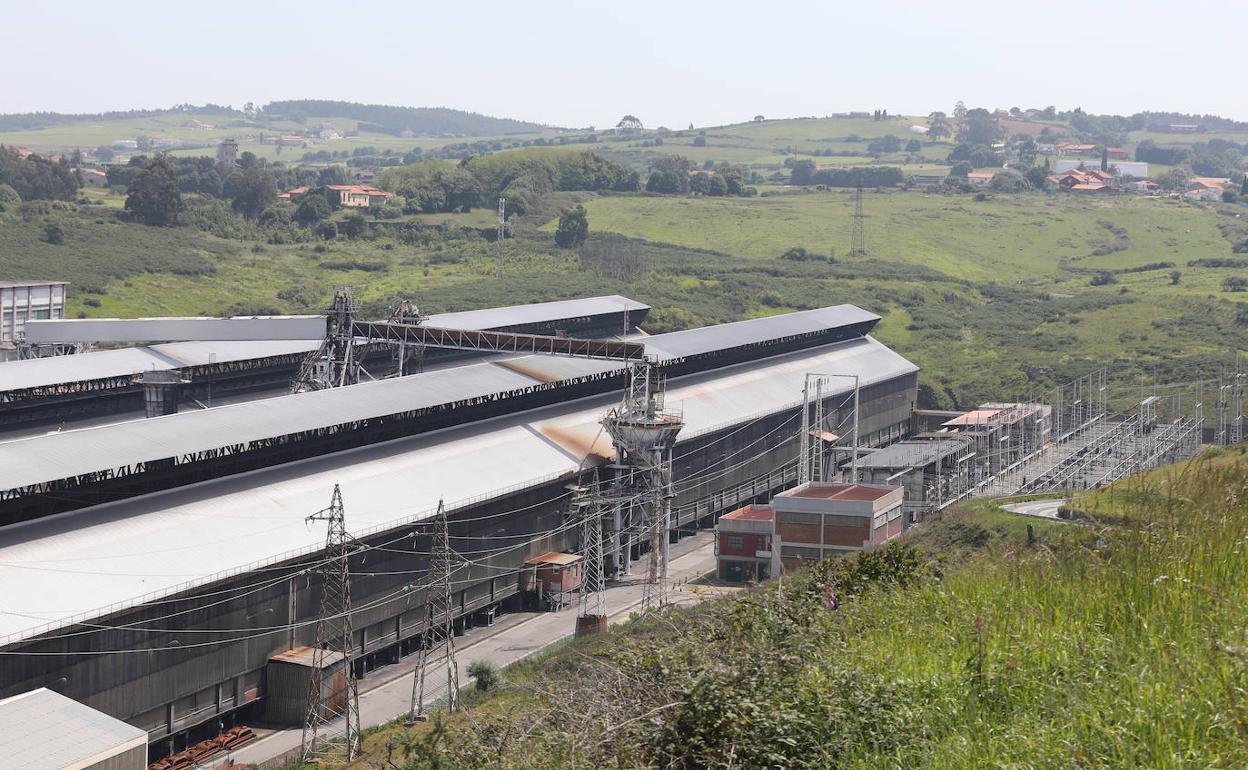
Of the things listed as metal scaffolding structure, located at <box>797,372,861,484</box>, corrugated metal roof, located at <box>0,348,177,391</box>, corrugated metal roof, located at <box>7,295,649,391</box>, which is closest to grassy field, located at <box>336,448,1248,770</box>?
corrugated metal roof, located at <box>0,348,177,391</box>

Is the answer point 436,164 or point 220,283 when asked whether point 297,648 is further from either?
point 436,164

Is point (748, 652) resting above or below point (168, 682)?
above

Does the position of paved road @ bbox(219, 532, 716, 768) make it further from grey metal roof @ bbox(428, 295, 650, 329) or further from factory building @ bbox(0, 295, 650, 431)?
grey metal roof @ bbox(428, 295, 650, 329)

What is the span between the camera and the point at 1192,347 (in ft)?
336

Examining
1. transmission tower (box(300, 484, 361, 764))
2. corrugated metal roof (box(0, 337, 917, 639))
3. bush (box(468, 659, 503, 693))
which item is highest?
corrugated metal roof (box(0, 337, 917, 639))

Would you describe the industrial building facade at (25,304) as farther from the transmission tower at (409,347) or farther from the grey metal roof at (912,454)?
the grey metal roof at (912,454)

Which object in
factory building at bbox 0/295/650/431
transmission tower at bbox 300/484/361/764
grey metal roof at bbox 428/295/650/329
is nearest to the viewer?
transmission tower at bbox 300/484/361/764

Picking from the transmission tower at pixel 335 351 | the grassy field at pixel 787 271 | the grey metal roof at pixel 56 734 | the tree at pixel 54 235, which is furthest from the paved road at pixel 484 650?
the tree at pixel 54 235

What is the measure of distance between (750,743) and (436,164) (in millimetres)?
185594

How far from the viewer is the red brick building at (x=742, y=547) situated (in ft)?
186

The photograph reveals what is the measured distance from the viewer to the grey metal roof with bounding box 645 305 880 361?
73.7 meters

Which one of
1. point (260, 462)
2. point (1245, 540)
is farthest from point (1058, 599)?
point (260, 462)

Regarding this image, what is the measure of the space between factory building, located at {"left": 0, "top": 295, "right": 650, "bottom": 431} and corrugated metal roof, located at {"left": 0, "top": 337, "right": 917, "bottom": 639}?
1400cm

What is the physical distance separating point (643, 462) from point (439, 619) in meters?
12.9
